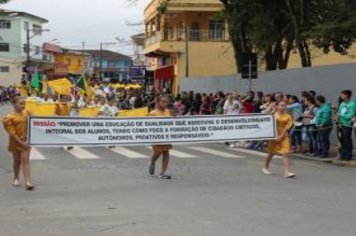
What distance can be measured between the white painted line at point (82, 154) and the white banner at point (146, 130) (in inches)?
146

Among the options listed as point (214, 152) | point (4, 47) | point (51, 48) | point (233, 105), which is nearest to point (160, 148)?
point (214, 152)

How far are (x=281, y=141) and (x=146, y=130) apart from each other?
2767 millimetres

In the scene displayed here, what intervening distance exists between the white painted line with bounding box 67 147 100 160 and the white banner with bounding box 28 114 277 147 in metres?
3.71

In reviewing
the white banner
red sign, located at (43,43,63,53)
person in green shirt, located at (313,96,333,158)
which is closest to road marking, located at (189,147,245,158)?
person in green shirt, located at (313,96,333,158)

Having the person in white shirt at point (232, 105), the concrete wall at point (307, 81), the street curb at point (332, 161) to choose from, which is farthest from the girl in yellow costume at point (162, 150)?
the person in white shirt at point (232, 105)

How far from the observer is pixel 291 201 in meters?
11.1

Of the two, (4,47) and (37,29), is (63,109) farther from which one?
(37,29)

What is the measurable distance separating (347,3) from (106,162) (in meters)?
11.9

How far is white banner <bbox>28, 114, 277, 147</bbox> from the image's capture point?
1385 centimetres

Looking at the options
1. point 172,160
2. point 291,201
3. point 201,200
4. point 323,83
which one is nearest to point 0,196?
point 201,200

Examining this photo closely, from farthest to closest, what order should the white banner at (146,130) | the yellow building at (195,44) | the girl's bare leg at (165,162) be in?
the yellow building at (195,44), the girl's bare leg at (165,162), the white banner at (146,130)

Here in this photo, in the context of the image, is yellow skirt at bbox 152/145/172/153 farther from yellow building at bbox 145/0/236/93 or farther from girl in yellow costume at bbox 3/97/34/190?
yellow building at bbox 145/0/236/93

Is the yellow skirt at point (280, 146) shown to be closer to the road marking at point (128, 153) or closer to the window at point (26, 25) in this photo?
the road marking at point (128, 153)

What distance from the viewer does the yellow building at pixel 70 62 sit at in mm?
122812
